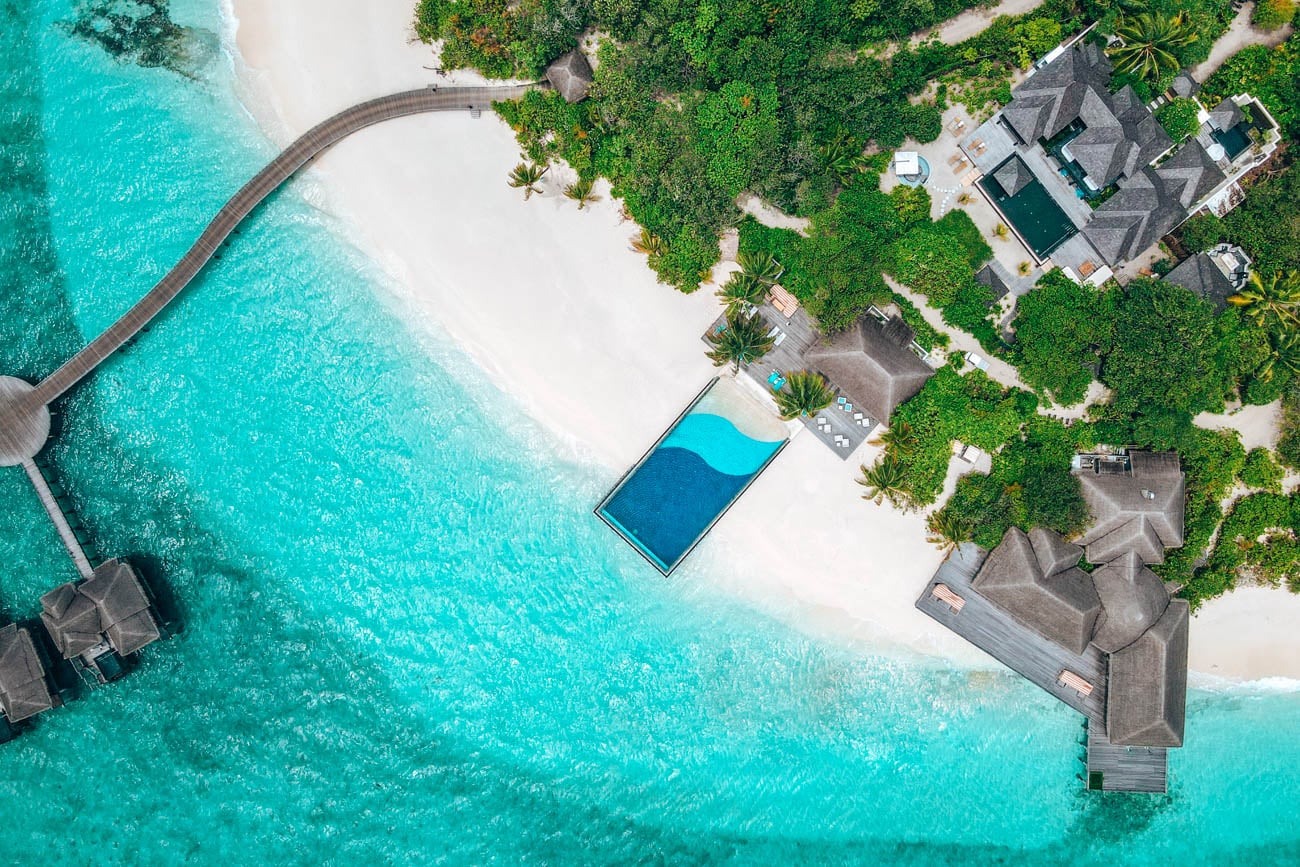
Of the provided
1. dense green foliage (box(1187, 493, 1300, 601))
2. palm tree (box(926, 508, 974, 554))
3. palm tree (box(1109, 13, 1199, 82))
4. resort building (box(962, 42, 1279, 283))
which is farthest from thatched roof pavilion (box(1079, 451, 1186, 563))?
palm tree (box(1109, 13, 1199, 82))

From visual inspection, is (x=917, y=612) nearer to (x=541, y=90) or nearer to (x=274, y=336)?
(x=541, y=90)

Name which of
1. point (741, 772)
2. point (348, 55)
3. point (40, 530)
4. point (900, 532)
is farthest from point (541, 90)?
point (741, 772)

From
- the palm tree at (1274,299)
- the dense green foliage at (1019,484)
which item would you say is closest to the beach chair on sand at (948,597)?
the dense green foliage at (1019,484)

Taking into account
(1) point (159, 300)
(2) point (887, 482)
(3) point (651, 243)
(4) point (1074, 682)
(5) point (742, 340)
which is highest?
(3) point (651, 243)

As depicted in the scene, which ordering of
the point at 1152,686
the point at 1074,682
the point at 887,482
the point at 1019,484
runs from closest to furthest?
the point at 1152,686
the point at 887,482
the point at 1019,484
the point at 1074,682


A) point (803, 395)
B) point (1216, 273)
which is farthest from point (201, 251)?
point (1216, 273)

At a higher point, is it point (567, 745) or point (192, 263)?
point (192, 263)

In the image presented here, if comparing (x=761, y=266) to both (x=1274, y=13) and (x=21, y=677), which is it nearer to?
(x=1274, y=13)
